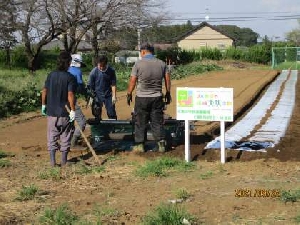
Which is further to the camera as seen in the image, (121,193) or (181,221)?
(121,193)

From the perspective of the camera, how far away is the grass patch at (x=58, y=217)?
505 cm

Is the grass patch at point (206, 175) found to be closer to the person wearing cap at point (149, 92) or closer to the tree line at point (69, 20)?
the person wearing cap at point (149, 92)

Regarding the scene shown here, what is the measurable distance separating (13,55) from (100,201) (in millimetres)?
46185

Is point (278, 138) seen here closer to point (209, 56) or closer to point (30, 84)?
point (30, 84)

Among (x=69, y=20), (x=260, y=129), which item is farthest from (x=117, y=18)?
(x=260, y=129)

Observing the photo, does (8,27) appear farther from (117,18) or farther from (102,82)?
(102,82)

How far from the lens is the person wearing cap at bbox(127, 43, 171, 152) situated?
880cm

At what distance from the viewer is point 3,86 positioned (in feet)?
57.6

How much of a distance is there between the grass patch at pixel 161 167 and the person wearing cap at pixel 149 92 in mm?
842

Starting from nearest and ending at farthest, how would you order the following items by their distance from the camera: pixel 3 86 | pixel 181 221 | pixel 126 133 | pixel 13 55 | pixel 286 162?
pixel 181 221, pixel 286 162, pixel 126 133, pixel 3 86, pixel 13 55

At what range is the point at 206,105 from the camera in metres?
8.13

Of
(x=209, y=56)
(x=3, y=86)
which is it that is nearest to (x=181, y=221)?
(x=3, y=86)
